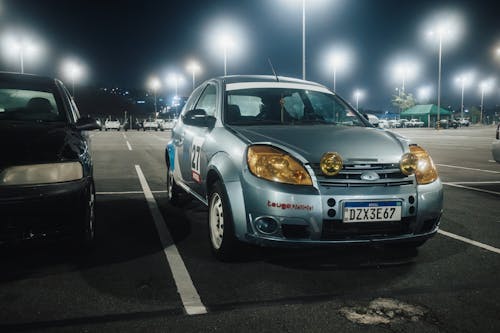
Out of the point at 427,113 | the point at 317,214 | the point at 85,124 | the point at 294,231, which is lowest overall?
the point at 294,231

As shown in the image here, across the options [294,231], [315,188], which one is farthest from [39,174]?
[315,188]

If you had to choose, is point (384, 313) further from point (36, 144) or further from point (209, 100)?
point (209, 100)

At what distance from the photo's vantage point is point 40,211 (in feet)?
11.5

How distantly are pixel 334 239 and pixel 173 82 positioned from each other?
57.9 meters

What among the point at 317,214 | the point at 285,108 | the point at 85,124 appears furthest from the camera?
the point at 285,108

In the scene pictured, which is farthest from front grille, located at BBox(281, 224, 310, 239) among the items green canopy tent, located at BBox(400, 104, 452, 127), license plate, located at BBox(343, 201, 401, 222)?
green canopy tent, located at BBox(400, 104, 452, 127)

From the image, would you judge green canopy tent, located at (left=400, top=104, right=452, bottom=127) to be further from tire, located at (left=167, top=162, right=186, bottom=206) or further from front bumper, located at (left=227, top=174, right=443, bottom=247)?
front bumper, located at (left=227, top=174, right=443, bottom=247)

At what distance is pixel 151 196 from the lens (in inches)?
292

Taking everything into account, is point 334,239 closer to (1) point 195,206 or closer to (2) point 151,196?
(1) point 195,206

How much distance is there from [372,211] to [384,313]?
790 millimetres

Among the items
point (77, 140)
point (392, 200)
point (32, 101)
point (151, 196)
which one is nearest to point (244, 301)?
point (392, 200)

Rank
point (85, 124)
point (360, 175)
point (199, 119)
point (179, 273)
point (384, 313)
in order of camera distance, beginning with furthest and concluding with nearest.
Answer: point (85, 124)
point (199, 119)
point (179, 273)
point (360, 175)
point (384, 313)

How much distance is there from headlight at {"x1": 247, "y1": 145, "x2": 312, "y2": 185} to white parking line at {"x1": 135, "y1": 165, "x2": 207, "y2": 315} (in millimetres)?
989

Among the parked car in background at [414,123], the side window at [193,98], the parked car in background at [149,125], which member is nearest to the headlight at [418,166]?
the side window at [193,98]
